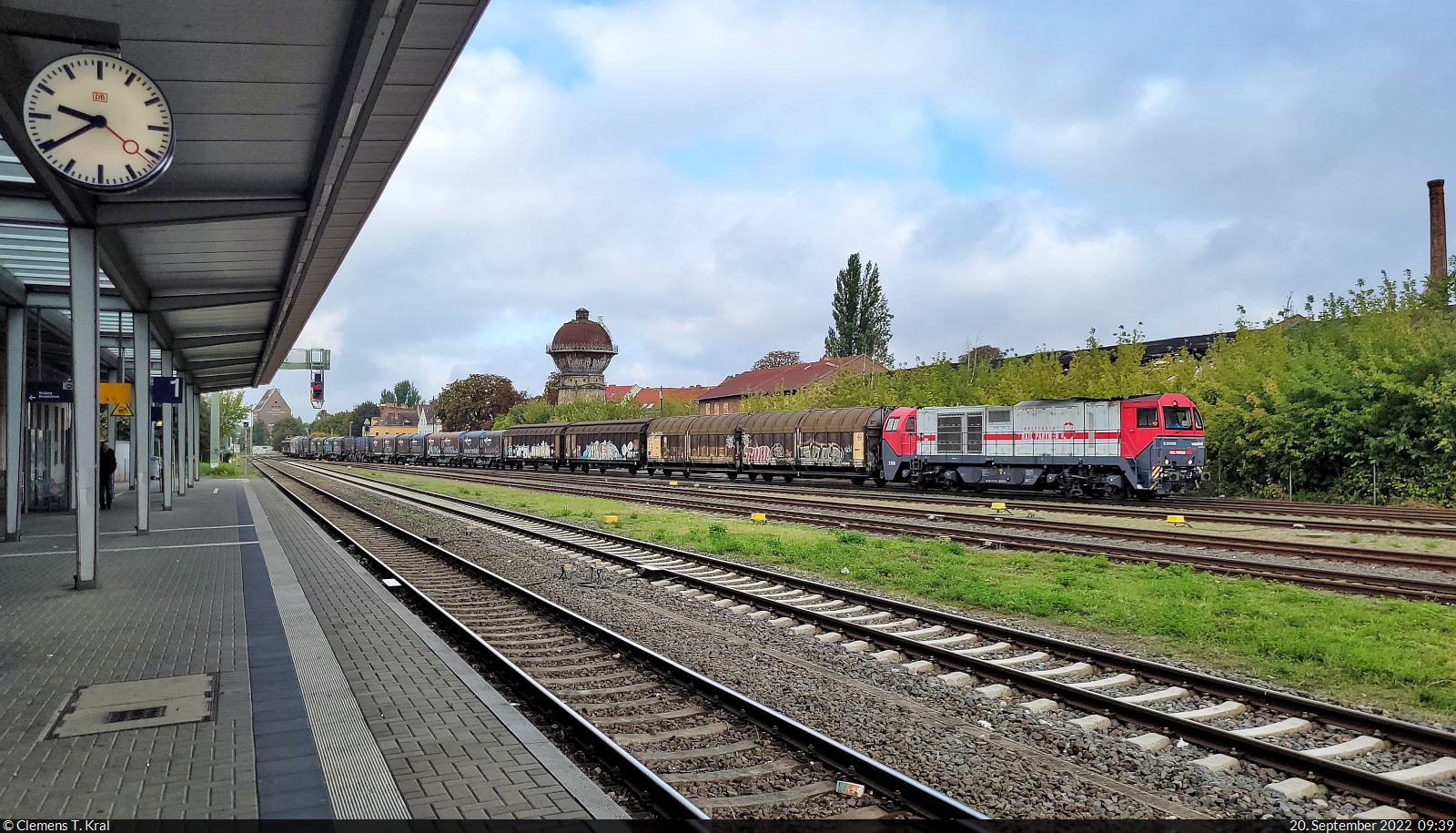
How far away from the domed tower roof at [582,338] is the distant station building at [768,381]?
12859 mm

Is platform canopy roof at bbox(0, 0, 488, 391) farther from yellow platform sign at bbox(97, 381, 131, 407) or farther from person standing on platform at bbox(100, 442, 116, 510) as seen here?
person standing on platform at bbox(100, 442, 116, 510)

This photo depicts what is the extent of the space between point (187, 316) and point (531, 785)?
23.5 meters

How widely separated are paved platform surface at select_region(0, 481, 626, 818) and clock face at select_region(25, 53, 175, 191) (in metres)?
4.26

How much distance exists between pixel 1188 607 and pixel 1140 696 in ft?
13.1

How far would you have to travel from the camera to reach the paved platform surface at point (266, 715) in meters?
4.66

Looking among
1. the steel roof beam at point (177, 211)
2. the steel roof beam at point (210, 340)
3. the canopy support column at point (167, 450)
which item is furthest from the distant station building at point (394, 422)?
the steel roof beam at point (177, 211)

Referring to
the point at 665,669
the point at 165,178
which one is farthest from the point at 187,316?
the point at 665,669

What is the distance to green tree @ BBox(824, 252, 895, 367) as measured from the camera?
87938mm

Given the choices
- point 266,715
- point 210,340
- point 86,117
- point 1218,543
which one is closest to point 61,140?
point 86,117

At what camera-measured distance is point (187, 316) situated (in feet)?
77.6

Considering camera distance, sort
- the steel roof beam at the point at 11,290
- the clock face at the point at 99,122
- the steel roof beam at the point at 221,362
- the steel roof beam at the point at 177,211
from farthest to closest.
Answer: the steel roof beam at the point at 221,362
the steel roof beam at the point at 11,290
the steel roof beam at the point at 177,211
the clock face at the point at 99,122

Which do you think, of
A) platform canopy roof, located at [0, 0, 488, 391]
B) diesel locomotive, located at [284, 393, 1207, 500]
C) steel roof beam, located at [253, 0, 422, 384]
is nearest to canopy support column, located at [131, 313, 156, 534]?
platform canopy roof, located at [0, 0, 488, 391]

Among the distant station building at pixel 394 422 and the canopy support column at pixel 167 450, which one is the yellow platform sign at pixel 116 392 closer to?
the canopy support column at pixel 167 450

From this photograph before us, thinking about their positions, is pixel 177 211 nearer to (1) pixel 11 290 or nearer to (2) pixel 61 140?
(2) pixel 61 140
